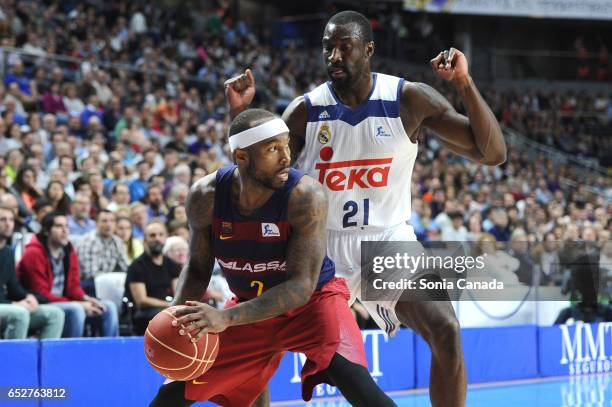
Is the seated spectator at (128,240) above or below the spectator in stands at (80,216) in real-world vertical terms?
below

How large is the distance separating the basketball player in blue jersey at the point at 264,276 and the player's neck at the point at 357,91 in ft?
2.91

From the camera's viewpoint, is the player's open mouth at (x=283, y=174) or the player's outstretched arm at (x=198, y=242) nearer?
the player's open mouth at (x=283, y=174)

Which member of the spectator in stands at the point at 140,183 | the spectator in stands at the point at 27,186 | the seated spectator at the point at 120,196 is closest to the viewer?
the spectator in stands at the point at 27,186

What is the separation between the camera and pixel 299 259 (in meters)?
4.20

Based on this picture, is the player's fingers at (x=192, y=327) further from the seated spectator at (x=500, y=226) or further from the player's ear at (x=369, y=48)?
the seated spectator at (x=500, y=226)

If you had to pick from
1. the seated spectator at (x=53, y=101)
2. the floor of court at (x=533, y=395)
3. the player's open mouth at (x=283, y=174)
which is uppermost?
the seated spectator at (x=53, y=101)

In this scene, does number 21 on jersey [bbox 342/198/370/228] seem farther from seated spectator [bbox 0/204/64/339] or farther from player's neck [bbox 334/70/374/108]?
seated spectator [bbox 0/204/64/339]

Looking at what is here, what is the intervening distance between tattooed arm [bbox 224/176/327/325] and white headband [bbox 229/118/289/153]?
27 cm

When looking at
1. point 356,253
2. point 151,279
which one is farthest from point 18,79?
point 356,253

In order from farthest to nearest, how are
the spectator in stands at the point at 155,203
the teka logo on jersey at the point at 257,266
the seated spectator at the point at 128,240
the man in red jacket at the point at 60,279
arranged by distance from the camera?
the spectator in stands at the point at 155,203 → the seated spectator at the point at 128,240 → the man in red jacket at the point at 60,279 → the teka logo on jersey at the point at 257,266

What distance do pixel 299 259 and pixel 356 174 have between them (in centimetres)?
101

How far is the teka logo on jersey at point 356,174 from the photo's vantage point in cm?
505

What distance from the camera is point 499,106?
79.5ft

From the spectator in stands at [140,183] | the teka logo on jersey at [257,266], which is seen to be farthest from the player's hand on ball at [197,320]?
the spectator in stands at [140,183]
